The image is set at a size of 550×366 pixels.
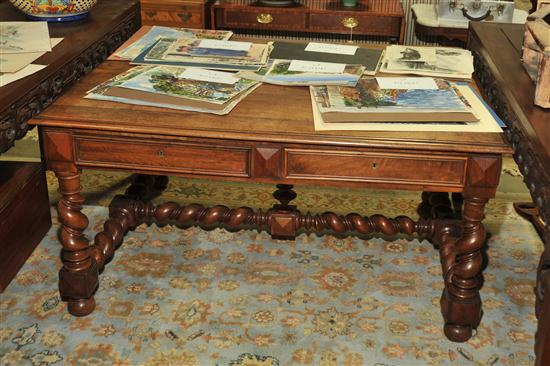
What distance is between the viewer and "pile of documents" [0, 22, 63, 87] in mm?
2285

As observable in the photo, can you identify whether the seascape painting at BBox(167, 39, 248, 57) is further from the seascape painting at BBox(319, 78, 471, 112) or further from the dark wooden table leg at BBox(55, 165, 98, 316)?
the dark wooden table leg at BBox(55, 165, 98, 316)

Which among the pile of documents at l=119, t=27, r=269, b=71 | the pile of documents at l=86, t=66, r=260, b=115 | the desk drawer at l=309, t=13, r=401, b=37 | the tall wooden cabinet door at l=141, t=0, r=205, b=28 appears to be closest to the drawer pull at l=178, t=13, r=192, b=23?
the tall wooden cabinet door at l=141, t=0, r=205, b=28

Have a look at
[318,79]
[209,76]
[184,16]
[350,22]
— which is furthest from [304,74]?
[184,16]

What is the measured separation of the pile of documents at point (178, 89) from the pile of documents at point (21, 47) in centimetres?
23

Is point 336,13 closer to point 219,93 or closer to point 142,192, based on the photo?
point 142,192

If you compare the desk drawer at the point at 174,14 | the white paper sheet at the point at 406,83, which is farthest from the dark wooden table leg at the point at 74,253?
the desk drawer at the point at 174,14

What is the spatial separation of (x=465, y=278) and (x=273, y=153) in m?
0.79

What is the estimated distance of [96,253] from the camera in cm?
263

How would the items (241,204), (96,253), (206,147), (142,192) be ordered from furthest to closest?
1. (241,204)
2. (142,192)
3. (96,253)
4. (206,147)

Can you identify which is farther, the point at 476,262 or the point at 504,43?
the point at 504,43

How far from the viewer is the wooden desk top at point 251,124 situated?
6.96 feet

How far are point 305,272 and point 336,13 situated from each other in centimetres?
220

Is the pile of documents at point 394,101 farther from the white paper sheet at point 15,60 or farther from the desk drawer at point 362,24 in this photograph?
the desk drawer at point 362,24

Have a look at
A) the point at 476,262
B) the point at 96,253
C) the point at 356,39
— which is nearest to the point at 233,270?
the point at 96,253
